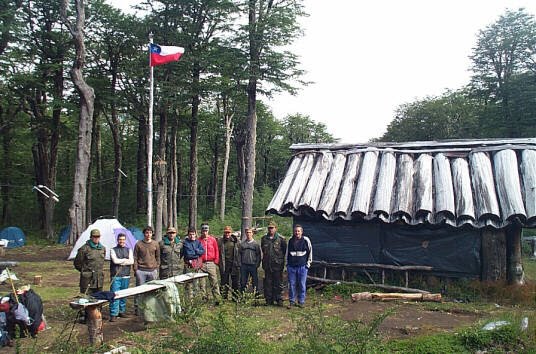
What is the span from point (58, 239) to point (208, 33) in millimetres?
13972

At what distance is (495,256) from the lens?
10469 millimetres

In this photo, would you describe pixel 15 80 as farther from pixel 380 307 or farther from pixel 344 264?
pixel 380 307

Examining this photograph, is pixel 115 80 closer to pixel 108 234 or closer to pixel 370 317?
pixel 108 234

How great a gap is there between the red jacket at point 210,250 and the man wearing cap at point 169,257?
55 cm

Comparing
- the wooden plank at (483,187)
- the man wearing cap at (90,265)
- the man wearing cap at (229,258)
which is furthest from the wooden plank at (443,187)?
the man wearing cap at (90,265)

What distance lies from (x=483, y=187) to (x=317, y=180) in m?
4.00

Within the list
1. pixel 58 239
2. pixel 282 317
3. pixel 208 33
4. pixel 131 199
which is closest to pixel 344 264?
pixel 282 317

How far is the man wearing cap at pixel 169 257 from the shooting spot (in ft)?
31.0

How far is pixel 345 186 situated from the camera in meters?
11.8

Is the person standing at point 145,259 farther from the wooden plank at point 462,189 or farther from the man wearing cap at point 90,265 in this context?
the wooden plank at point 462,189

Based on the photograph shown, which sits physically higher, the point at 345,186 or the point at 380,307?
the point at 345,186

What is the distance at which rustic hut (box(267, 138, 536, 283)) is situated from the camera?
10.5 metres

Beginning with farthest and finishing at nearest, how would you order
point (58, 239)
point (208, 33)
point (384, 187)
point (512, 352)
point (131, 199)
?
point (131, 199), point (58, 239), point (208, 33), point (384, 187), point (512, 352)

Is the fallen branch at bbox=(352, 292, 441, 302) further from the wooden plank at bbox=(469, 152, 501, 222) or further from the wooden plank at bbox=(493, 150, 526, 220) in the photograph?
the wooden plank at bbox=(493, 150, 526, 220)
